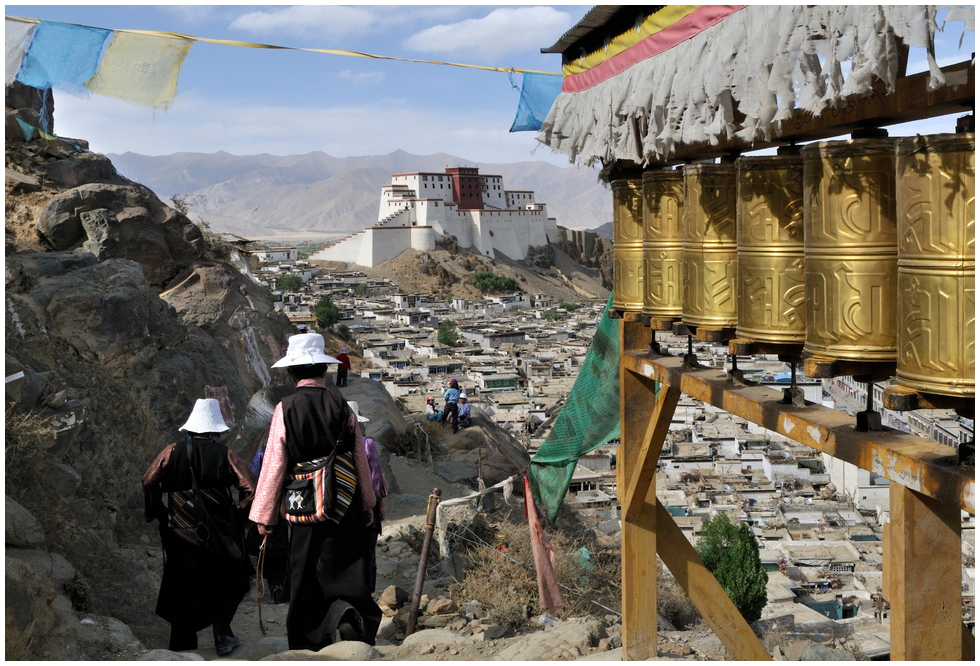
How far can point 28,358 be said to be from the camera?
4.85 metres

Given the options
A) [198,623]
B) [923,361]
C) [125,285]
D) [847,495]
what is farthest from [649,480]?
[847,495]

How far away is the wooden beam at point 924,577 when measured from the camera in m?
1.76

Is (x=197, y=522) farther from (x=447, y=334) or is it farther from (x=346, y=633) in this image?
(x=447, y=334)

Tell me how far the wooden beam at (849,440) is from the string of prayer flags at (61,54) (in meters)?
3.21

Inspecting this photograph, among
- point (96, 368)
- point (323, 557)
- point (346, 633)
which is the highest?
point (96, 368)

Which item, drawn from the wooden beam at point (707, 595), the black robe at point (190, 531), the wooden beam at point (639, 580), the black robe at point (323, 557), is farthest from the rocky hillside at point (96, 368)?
the wooden beam at point (707, 595)

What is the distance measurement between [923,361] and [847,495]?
76.9ft

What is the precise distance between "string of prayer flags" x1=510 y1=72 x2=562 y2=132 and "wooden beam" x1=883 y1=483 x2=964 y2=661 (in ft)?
12.6

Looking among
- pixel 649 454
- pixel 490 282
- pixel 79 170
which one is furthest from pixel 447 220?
pixel 649 454

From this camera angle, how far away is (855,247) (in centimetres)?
182

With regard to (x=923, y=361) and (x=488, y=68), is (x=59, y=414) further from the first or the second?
(x=923, y=361)

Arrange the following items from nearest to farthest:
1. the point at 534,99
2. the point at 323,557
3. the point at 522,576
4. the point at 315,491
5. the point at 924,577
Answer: the point at 924,577
the point at 315,491
the point at 323,557
the point at 522,576
the point at 534,99

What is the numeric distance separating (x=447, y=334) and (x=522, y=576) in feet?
127

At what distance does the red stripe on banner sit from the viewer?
211 cm
